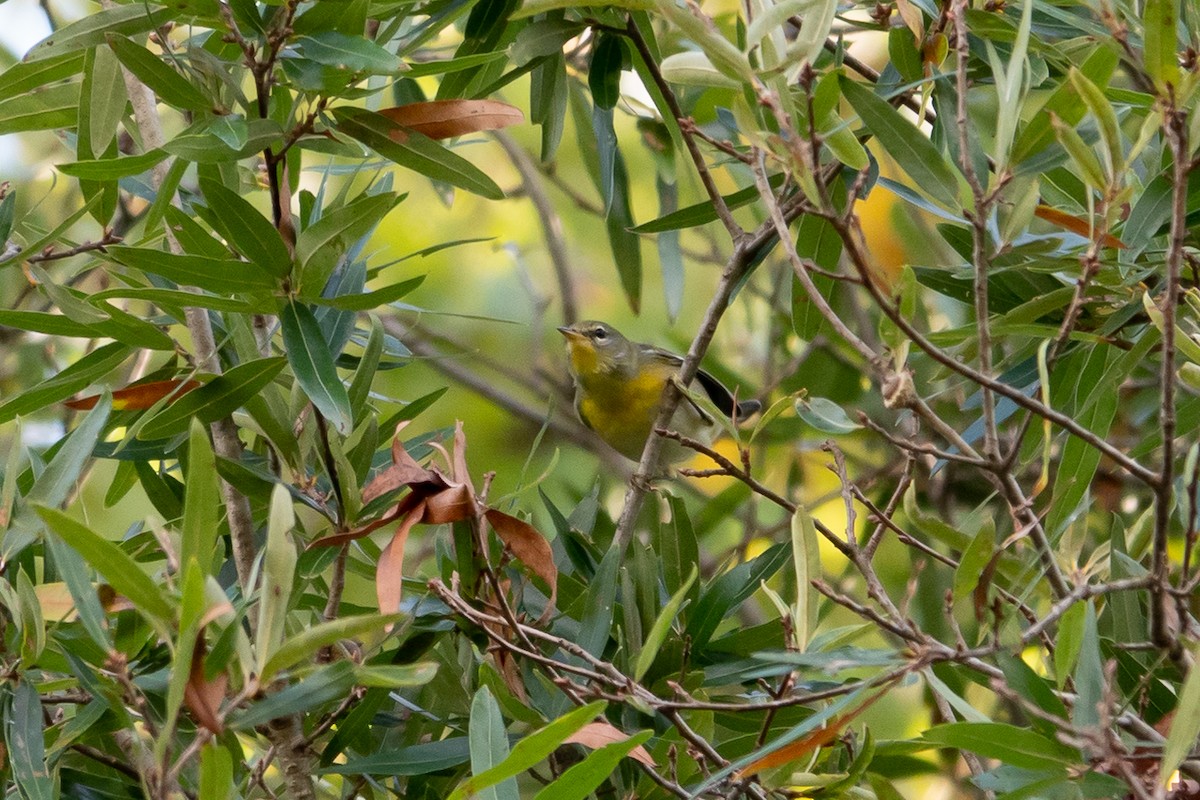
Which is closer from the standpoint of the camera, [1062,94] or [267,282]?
[1062,94]

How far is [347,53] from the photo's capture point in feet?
5.98

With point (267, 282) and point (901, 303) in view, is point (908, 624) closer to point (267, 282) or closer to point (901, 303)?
point (901, 303)

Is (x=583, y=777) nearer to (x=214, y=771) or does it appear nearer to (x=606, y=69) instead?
(x=214, y=771)

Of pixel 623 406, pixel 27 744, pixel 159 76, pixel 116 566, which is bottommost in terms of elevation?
pixel 623 406

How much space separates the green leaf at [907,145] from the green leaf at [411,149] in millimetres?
602

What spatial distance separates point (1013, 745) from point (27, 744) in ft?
4.37

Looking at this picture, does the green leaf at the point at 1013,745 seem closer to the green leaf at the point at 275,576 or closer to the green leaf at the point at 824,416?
the green leaf at the point at 824,416

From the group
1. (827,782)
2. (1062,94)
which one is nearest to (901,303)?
(1062,94)

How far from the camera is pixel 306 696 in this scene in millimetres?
1553

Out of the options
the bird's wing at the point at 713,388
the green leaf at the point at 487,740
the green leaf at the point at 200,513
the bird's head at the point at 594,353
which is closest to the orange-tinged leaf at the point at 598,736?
the green leaf at the point at 487,740

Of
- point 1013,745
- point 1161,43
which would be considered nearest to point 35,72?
point 1161,43

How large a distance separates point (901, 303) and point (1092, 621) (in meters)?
0.47

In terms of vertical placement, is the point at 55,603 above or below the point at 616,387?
above

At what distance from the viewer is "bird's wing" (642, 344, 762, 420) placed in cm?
445
